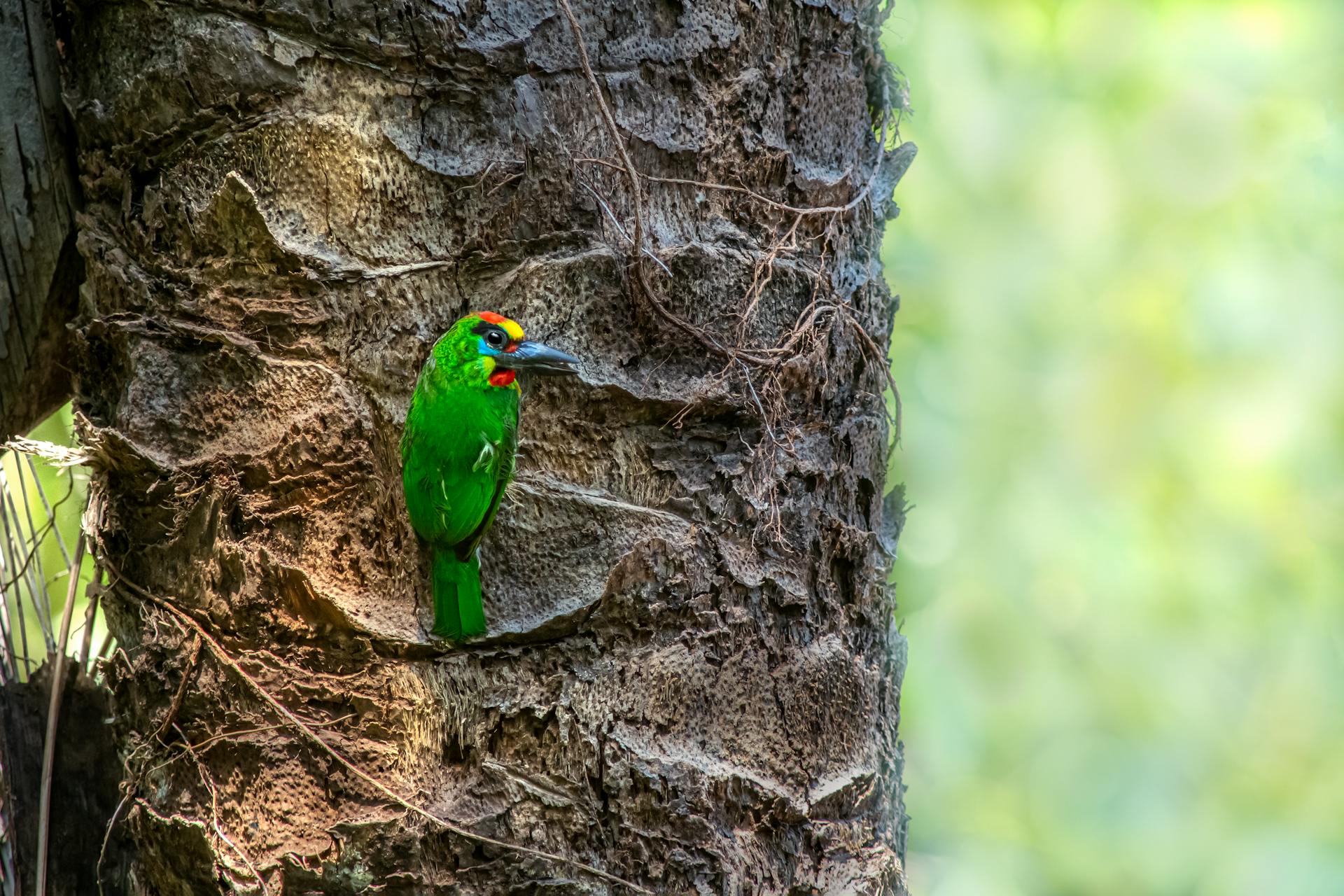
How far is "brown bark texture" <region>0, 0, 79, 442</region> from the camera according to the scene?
1.74m

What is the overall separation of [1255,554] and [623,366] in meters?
3.54

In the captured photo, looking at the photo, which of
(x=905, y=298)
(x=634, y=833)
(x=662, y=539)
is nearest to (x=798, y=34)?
(x=662, y=539)

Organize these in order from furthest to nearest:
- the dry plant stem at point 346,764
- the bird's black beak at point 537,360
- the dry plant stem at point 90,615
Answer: the dry plant stem at point 90,615 < the bird's black beak at point 537,360 < the dry plant stem at point 346,764

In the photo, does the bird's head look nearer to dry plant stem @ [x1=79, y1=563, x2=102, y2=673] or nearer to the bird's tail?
the bird's tail

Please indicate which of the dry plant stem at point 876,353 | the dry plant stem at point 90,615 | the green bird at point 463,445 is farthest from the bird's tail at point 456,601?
the dry plant stem at point 876,353

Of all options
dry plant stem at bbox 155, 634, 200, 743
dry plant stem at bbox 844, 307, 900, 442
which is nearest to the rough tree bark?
dry plant stem at bbox 155, 634, 200, 743

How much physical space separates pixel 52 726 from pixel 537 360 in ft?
3.39

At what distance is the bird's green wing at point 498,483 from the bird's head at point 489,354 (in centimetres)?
8

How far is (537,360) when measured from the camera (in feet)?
5.08

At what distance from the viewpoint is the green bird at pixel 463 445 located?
1482mm

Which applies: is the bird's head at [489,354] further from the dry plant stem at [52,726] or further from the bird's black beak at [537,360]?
the dry plant stem at [52,726]

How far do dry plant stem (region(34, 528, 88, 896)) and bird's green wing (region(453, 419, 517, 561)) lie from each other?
0.68 metres

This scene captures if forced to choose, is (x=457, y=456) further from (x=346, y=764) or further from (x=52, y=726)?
(x=52, y=726)

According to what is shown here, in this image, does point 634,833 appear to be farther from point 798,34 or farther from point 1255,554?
point 1255,554
